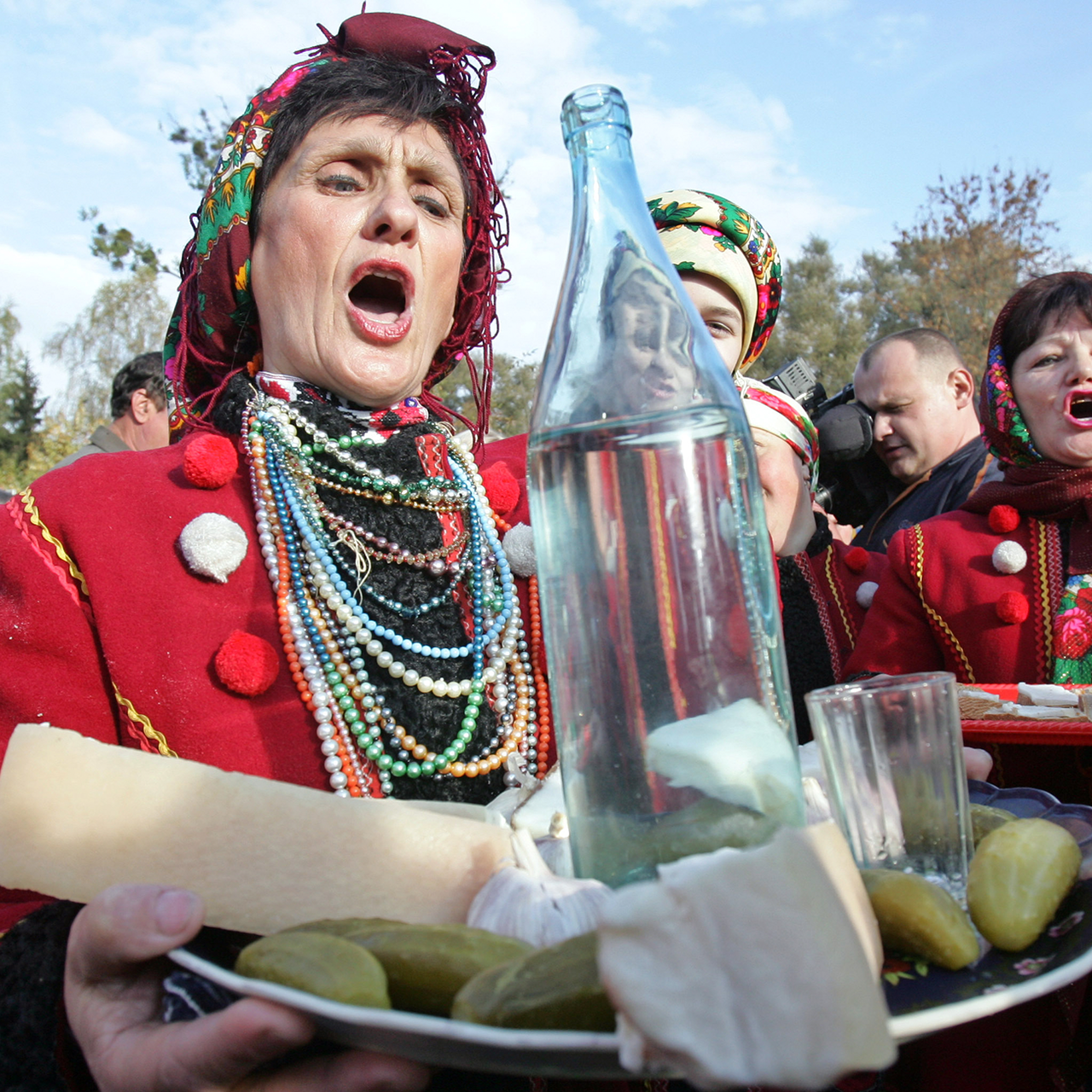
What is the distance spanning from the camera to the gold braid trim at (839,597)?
7.77ft

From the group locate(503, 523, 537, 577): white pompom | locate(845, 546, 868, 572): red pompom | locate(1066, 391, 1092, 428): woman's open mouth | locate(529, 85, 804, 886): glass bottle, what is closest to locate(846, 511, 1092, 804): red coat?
locate(845, 546, 868, 572): red pompom

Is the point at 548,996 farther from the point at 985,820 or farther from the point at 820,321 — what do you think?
the point at 820,321

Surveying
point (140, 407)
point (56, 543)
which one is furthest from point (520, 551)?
point (140, 407)

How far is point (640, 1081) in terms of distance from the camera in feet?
3.69

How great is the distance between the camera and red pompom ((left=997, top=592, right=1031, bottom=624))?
2135 mm

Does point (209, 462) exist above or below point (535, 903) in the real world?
above

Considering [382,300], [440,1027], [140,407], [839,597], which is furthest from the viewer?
[140,407]

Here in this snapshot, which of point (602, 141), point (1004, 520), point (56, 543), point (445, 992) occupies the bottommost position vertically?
point (445, 992)

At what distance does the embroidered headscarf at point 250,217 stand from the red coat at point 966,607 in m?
1.21

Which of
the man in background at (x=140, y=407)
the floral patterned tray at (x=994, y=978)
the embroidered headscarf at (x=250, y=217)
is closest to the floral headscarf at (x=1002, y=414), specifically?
the embroidered headscarf at (x=250, y=217)

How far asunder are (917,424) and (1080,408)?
60.2 inches

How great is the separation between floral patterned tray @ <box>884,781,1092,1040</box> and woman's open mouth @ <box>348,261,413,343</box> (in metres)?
1.20

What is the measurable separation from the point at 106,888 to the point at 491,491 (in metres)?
0.96

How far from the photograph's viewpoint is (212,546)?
1.28 meters
